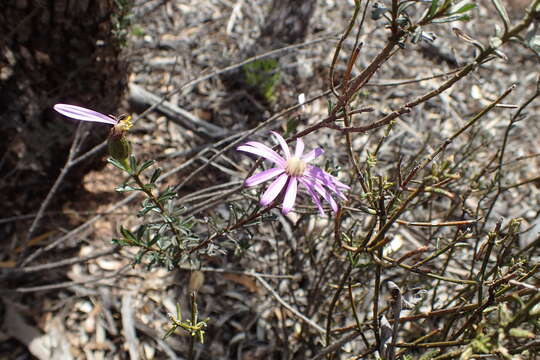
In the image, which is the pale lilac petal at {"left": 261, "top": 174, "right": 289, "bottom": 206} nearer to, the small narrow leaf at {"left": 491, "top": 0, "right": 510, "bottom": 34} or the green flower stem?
the green flower stem

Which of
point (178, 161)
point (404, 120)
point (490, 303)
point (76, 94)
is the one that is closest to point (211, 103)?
point (178, 161)

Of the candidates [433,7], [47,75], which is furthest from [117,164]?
[47,75]

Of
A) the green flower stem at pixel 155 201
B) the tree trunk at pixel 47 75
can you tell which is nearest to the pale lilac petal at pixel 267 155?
the green flower stem at pixel 155 201

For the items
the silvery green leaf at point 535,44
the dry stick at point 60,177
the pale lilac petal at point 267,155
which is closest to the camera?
the silvery green leaf at point 535,44

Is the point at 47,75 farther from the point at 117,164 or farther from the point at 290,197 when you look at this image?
the point at 290,197

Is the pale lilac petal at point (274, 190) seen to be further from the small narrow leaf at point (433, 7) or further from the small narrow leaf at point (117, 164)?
the small narrow leaf at point (433, 7)

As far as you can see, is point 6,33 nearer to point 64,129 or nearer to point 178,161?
point 64,129
